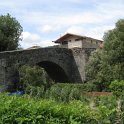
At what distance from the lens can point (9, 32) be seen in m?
36.3

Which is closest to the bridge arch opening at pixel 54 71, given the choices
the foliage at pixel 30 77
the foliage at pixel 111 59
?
the foliage at pixel 30 77

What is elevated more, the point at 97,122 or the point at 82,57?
the point at 82,57

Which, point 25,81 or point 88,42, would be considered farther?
point 88,42

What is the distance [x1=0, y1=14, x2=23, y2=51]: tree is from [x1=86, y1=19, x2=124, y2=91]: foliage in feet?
39.4

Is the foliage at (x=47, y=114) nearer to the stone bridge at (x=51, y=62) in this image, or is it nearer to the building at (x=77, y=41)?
the stone bridge at (x=51, y=62)

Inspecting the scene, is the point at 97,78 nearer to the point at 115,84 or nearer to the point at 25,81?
the point at 25,81

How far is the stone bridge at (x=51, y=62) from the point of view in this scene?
1048 inches

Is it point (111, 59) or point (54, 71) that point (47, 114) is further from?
point (54, 71)

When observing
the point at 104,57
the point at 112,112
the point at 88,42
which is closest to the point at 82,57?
the point at 104,57

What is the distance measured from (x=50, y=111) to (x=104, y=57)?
1920cm

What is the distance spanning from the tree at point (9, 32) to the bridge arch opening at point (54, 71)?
14.2 ft

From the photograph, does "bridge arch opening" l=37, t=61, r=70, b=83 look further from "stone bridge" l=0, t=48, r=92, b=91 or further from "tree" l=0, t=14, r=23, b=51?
"tree" l=0, t=14, r=23, b=51

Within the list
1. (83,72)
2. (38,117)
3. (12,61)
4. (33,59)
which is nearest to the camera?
(38,117)

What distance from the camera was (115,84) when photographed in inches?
555
